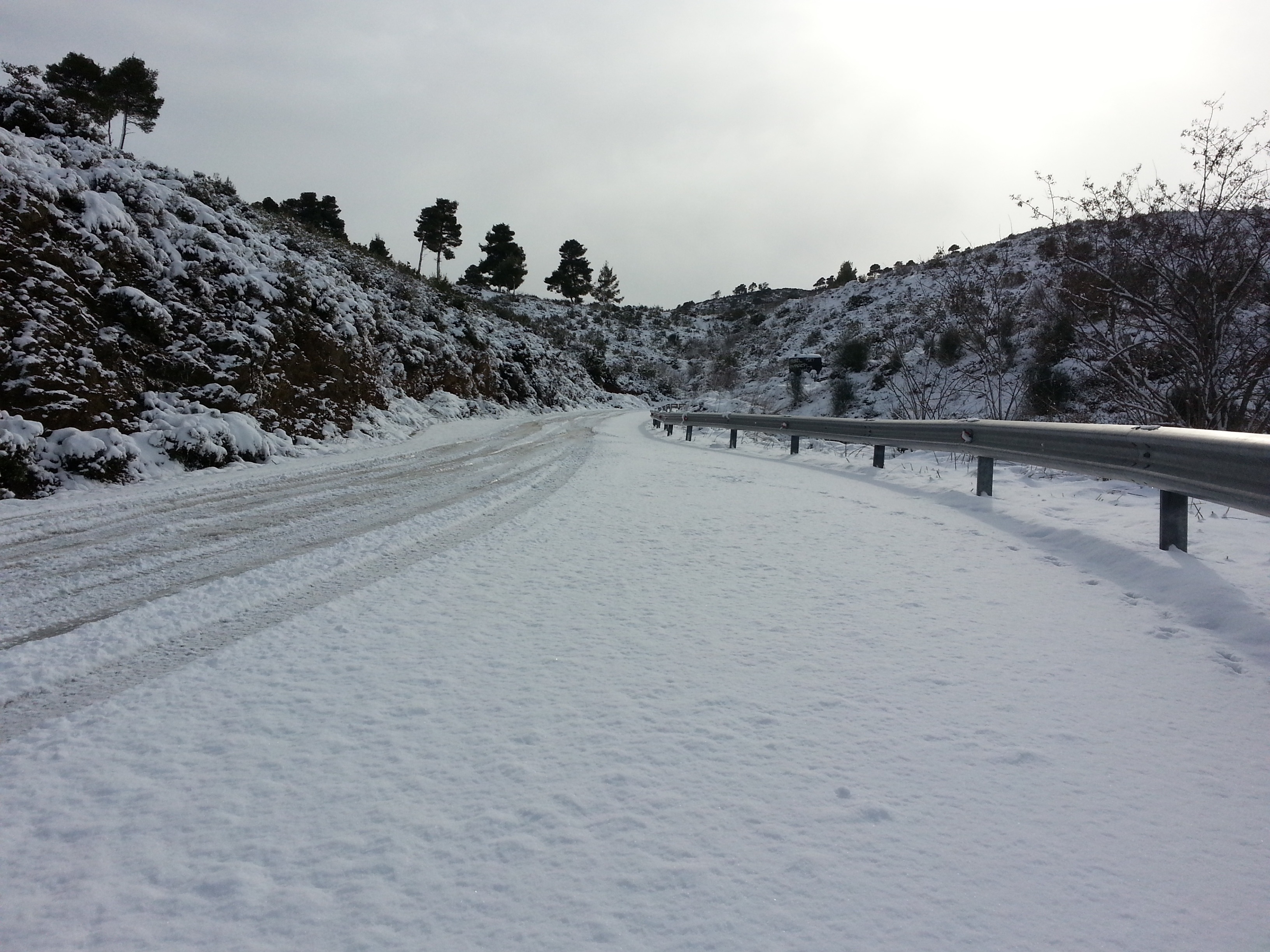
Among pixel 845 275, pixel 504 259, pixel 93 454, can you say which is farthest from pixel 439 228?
pixel 93 454

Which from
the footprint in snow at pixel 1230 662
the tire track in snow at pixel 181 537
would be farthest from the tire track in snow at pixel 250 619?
the footprint in snow at pixel 1230 662

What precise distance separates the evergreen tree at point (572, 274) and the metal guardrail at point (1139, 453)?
80.8 metres

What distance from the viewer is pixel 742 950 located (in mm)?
1296

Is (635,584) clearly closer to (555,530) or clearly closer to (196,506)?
(555,530)

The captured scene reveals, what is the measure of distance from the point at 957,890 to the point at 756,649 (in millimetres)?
1365

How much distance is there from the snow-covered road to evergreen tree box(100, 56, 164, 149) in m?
42.2

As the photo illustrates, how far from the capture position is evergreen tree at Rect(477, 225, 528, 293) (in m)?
75.6

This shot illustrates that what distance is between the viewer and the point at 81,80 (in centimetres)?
3334

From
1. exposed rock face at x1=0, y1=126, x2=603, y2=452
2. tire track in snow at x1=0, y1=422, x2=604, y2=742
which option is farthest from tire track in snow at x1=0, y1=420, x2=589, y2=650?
exposed rock face at x1=0, y1=126, x2=603, y2=452

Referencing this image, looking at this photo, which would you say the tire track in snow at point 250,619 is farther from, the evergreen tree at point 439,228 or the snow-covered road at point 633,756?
the evergreen tree at point 439,228

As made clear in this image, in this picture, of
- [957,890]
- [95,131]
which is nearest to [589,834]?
[957,890]

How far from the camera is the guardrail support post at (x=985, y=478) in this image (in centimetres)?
709

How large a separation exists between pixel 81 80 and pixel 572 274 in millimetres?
56496

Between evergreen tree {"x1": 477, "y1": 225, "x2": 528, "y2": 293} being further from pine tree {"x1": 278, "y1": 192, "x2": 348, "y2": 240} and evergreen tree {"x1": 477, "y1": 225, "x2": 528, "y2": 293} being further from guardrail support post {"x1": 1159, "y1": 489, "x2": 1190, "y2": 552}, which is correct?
guardrail support post {"x1": 1159, "y1": 489, "x2": 1190, "y2": 552}
